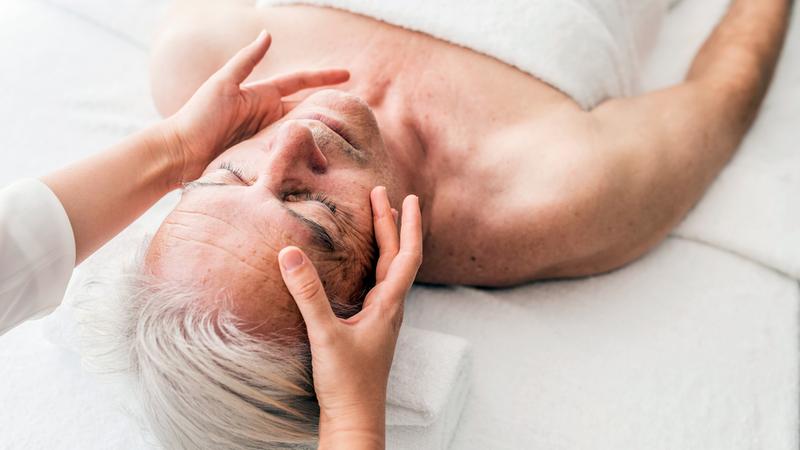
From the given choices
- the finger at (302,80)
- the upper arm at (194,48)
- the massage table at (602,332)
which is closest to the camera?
the massage table at (602,332)

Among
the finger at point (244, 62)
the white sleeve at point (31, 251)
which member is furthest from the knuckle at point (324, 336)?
the finger at point (244, 62)

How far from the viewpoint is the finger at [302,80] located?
114cm

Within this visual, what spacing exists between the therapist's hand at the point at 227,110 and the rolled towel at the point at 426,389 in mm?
445

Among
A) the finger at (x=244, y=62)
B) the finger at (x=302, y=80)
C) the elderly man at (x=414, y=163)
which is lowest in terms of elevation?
the elderly man at (x=414, y=163)

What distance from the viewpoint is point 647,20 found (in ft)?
4.91

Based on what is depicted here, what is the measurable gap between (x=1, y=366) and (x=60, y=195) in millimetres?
383

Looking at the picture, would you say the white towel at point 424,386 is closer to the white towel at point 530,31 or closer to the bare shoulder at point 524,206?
the bare shoulder at point 524,206

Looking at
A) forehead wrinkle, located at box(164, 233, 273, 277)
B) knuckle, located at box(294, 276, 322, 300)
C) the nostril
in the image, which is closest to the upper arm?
the nostril

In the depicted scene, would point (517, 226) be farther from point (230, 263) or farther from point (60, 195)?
point (60, 195)

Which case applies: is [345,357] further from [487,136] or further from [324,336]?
[487,136]

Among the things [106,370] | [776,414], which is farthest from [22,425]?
[776,414]

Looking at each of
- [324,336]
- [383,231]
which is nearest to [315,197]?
[383,231]

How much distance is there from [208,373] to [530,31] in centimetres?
86

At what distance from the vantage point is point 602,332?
45.5 inches
